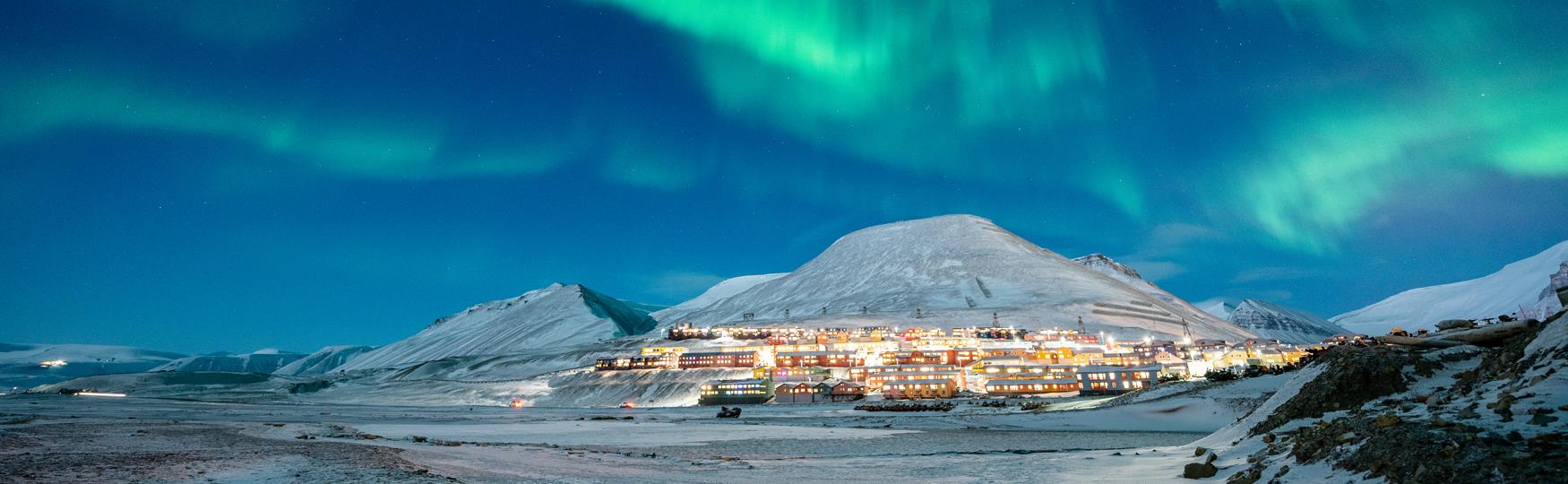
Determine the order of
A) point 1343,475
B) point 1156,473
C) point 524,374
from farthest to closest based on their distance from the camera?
1. point 524,374
2. point 1156,473
3. point 1343,475

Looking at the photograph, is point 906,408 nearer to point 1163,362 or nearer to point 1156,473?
point 1156,473

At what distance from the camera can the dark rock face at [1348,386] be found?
17641 millimetres

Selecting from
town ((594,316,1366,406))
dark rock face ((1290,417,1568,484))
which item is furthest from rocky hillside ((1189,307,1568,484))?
town ((594,316,1366,406))

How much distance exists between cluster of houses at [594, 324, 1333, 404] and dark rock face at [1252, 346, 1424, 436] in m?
90.5

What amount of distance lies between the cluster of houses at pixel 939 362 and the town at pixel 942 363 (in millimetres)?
206

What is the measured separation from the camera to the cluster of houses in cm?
→ 12053

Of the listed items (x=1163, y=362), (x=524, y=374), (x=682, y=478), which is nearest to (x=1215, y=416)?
(x=682, y=478)

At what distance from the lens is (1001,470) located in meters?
20.1

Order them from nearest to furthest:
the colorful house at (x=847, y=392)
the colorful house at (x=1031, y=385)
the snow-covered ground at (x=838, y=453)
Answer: the snow-covered ground at (x=838, y=453) → the colorful house at (x=1031, y=385) → the colorful house at (x=847, y=392)

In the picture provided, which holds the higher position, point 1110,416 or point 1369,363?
point 1369,363

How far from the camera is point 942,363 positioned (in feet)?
513

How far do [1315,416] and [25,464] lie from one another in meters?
34.3

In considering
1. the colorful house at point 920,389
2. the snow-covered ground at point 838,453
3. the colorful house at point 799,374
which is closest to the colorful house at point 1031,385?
the colorful house at point 920,389

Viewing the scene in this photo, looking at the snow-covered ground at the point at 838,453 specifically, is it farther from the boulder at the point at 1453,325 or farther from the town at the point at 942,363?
the town at the point at 942,363
